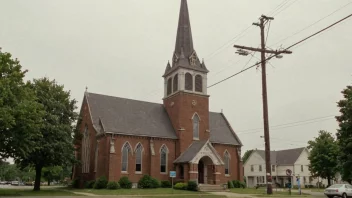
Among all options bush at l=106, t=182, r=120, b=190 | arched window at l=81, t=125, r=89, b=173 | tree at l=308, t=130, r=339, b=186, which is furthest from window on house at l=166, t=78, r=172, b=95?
tree at l=308, t=130, r=339, b=186

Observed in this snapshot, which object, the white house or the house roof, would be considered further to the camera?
the white house

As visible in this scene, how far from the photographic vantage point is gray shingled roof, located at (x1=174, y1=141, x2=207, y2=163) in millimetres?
39438

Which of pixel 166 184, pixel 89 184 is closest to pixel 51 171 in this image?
pixel 89 184

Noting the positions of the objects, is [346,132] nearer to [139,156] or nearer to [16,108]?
[139,156]

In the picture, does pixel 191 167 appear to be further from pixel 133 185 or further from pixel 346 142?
pixel 346 142

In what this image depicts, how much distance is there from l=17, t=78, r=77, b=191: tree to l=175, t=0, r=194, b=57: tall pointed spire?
636 inches

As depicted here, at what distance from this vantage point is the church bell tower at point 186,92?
43375 millimetres

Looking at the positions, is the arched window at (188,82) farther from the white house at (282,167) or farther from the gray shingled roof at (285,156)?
the gray shingled roof at (285,156)

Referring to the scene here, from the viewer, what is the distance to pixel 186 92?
43.9 m

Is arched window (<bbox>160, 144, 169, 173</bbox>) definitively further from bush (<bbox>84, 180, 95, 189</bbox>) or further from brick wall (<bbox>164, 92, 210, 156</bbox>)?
bush (<bbox>84, 180, 95, 189</bbox>)

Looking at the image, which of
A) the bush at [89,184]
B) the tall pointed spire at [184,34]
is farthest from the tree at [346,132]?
the bush at [89,184]

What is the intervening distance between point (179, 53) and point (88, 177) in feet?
62.6

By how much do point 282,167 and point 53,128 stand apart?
173 ft

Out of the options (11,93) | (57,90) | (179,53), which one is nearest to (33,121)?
(11,93)
